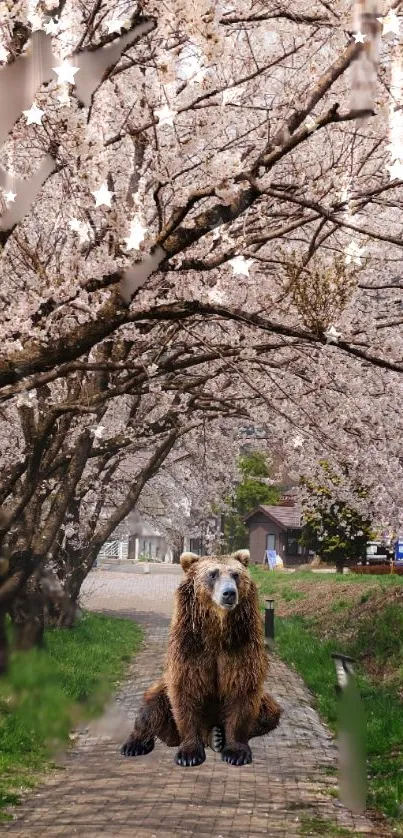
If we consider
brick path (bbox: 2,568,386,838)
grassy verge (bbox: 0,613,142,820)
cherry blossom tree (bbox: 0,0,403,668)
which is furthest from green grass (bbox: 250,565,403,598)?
brick path (bbox: 2,568,386,838)

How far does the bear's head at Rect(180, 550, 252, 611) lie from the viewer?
4336 millimetres

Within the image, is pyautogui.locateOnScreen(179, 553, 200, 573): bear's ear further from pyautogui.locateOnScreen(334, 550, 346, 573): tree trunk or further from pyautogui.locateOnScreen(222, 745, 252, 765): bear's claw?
pyautogui.locateOnScreen(334, 550, 346, 573): tree trunk

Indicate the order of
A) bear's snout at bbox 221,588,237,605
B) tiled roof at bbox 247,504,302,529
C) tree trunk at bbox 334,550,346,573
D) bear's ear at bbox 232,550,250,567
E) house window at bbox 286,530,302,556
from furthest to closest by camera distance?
1. house window at bbox 286,530,302,556
2. tree trunk at bbox 334,550,346,573
3. tiled roof at bbox 247,504,302,529
4. bear's ear at bbox 232,550,250,567
5. bear's snout at bbox 221,588,237,605

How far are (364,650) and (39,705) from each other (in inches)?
559

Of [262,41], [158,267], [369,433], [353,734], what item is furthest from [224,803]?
[262,41]

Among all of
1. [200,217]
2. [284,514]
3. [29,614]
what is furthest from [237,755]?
[284,514]

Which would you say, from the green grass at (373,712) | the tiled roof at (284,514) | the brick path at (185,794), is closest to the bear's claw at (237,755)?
the brick path at (185,794)

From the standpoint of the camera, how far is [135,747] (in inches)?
175

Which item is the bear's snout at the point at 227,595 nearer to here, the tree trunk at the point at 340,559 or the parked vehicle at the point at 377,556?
the tree trunk at the point at 340,559

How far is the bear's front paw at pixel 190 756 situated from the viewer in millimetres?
4196

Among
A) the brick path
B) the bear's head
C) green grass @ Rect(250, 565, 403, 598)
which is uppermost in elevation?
green grass @ Rect(250, 565, 403, 598)

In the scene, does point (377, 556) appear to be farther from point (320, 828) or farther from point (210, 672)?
point (210, 672)

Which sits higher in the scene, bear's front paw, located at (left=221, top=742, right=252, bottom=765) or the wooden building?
the wooden building

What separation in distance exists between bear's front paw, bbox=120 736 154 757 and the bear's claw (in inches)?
15.4
